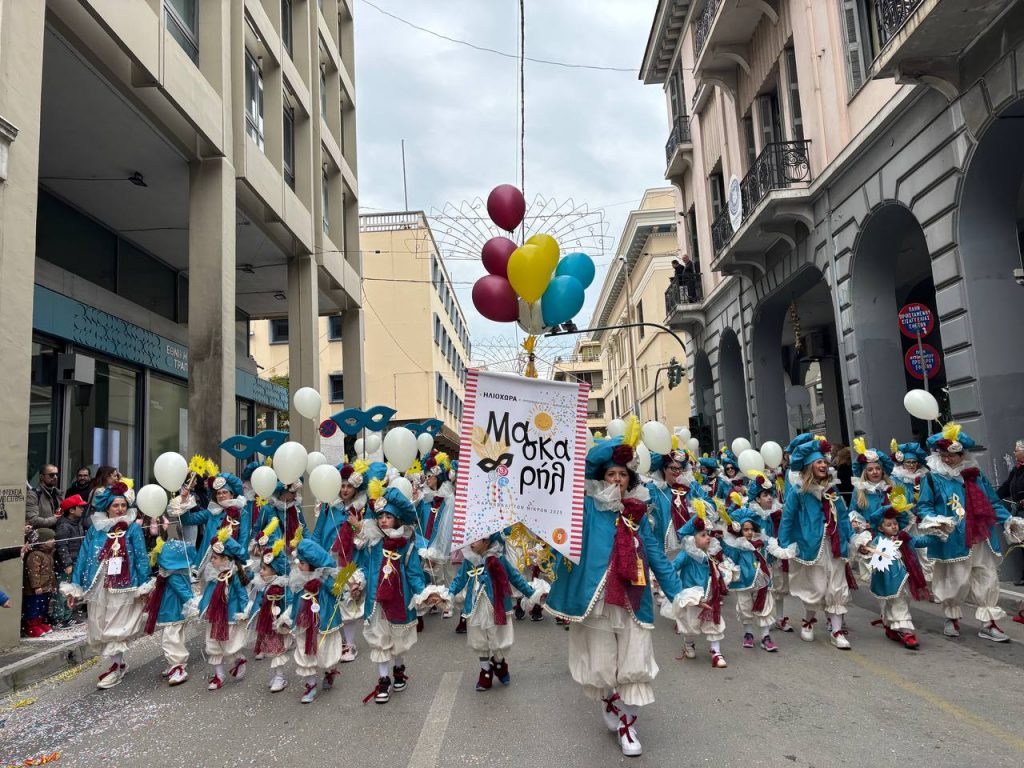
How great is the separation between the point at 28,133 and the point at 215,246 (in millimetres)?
5032

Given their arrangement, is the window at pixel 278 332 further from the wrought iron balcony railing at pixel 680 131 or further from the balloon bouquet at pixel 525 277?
the balloon bouquet at pixel 525 277

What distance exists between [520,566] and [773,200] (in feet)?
36.7

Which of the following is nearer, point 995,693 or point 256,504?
point 995,693

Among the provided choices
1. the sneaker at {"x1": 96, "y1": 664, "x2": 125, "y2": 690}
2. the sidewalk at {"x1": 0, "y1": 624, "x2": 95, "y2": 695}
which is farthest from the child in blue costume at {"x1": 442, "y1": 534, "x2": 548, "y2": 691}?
the sidewalk at {"x1": 0, "y1": 624, "x2": 95, "y2": 695}

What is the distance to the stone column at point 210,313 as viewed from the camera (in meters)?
12.6

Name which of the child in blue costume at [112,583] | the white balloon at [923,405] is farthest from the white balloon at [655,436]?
the child in blue costume at [112,583]

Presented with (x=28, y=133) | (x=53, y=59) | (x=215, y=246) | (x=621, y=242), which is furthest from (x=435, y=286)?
(x=28, y=133)

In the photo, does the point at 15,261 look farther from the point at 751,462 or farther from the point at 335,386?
the point at 335,386

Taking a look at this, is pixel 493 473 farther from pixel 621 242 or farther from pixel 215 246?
pixel 621 242

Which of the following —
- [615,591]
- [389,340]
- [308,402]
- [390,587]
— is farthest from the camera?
[389,340]

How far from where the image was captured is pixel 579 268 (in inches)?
240

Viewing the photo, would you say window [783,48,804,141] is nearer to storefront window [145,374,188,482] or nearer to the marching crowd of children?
the marching crowd of children

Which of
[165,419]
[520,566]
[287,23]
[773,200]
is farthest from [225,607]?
[287,23]

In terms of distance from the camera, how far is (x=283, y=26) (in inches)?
770
